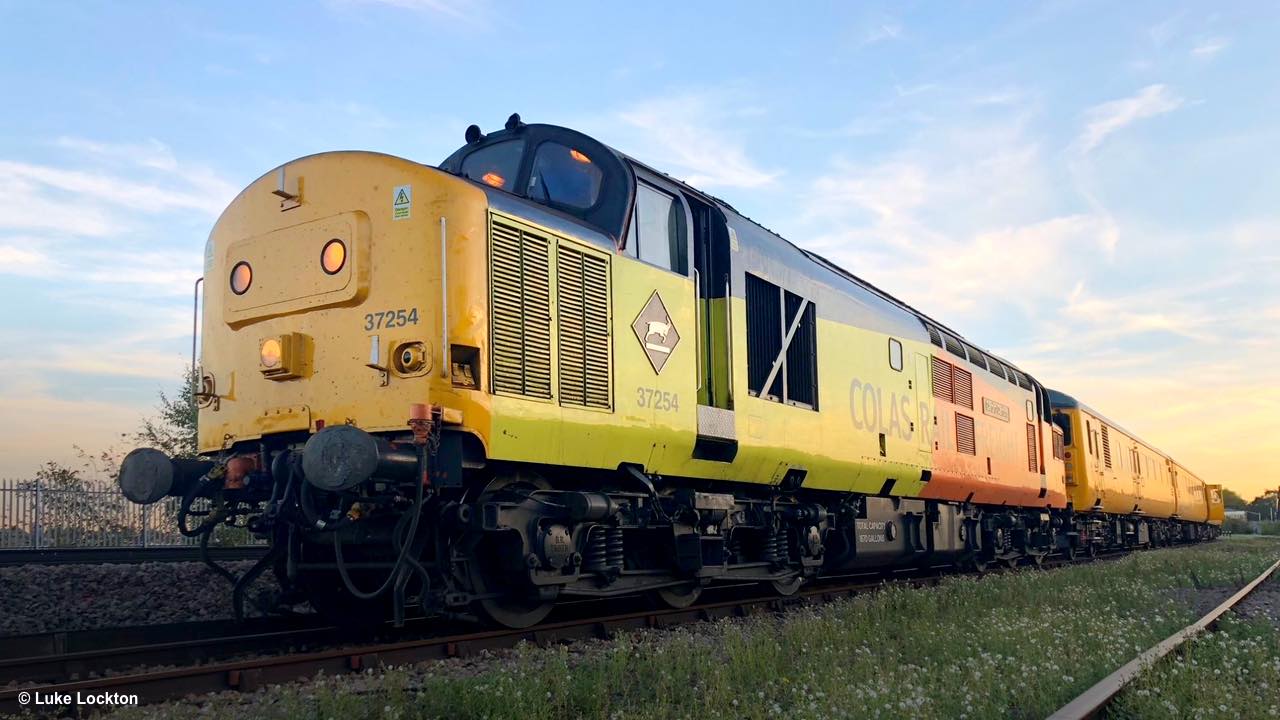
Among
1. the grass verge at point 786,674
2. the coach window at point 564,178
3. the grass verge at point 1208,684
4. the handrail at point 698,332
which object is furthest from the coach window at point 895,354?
the coach window at point 564,178

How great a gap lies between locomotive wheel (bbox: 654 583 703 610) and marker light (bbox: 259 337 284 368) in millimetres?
3685

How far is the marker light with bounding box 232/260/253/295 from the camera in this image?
7359 millimetres

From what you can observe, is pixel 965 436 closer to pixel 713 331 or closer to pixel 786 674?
pixel 713 331

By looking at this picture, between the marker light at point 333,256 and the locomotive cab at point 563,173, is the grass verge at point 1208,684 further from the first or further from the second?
the marker light at point 333,256

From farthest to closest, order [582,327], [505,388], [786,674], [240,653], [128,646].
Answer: [582,327] → [128,646] → [240,653] → [505,388] → [786,674]

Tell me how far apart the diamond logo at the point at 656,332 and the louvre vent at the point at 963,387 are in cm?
746

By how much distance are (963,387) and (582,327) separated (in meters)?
9.10

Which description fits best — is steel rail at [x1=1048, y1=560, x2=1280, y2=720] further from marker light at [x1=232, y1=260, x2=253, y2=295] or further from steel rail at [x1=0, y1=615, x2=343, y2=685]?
marker light at [x1=232, y1=260, x2=253, y2=295]

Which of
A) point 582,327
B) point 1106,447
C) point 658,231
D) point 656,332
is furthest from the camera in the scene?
point 1106,447

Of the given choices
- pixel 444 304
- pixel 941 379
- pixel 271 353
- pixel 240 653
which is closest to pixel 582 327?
pixel 444 304

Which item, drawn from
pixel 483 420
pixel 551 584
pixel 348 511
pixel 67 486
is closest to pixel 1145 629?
pixel 551 584

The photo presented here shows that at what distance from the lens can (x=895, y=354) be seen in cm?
1234

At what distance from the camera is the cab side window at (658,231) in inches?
312

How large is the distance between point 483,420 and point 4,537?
11.1 metres
